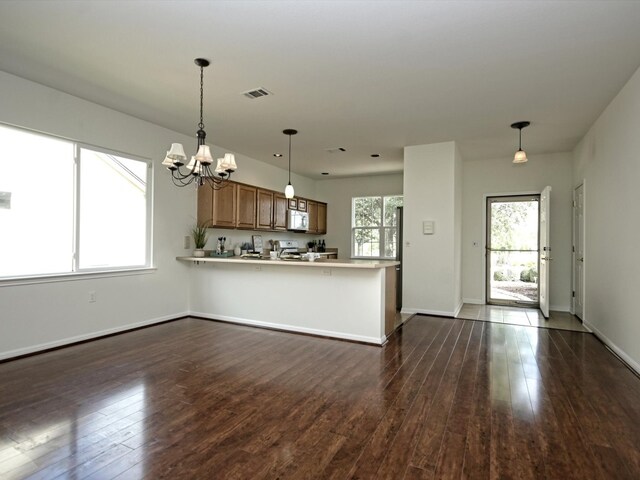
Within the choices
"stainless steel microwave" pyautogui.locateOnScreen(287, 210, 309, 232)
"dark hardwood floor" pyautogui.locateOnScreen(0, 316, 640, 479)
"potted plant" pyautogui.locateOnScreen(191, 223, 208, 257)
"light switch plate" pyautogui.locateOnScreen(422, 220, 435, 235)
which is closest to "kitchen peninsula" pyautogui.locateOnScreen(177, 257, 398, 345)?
"potted plant" pyautogui.locateOnScreen(191, 223, 208, 257)

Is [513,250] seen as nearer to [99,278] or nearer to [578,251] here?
[578,251]

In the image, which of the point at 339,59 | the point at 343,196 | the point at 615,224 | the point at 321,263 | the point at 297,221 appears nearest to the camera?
the point at 339,59

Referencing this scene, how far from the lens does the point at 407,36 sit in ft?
8.72

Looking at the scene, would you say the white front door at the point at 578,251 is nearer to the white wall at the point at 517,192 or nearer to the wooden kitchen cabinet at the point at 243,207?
the white wall at the point at 517,192

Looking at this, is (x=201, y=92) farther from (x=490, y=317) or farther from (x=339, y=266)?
(x=490, y=317)

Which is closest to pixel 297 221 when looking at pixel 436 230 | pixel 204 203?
pixel 204 203

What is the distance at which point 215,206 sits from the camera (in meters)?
5.45

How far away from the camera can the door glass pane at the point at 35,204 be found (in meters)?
3.44

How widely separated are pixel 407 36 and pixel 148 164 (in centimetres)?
370

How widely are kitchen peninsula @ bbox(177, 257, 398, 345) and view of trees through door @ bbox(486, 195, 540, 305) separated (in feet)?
10.0

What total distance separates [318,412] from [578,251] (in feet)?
17.3

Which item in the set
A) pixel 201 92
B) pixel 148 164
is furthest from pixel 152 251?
pixel 201 92

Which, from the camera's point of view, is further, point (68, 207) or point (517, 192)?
point (517, 192)

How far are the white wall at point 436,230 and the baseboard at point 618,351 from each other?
176cm
